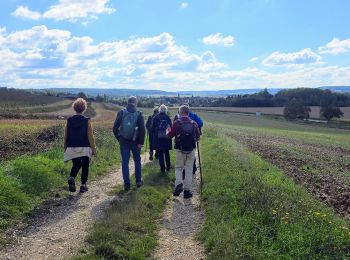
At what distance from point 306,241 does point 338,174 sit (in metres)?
11.2

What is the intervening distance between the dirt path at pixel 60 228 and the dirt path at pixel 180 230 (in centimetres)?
134

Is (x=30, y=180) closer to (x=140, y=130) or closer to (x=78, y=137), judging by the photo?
(x=78, y=137)

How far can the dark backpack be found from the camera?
10.7 meters

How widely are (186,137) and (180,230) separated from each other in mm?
3127

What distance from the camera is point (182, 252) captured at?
272 inches

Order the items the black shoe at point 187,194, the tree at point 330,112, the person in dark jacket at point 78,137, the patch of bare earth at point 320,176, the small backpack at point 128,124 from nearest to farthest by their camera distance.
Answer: the person in dark jacket at point 78,137, the black shoe at point 187,194, the small backpack at point 128,124, the patch of bare earth at point 320,176, the tree at point 330,112

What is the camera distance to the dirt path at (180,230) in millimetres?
6836

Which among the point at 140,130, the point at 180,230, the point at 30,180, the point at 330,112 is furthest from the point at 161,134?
the point at 330,112

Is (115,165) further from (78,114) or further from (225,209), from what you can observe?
(225,209)

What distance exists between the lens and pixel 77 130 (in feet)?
33.4

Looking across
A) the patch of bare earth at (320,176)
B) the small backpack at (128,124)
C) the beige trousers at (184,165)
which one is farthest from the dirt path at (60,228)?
the patch of bare earth at (320,176)

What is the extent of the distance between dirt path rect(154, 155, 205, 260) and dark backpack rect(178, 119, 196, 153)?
1.29 meters

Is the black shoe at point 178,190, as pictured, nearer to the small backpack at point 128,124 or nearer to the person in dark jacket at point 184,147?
the person in dark jacket at point 184,147

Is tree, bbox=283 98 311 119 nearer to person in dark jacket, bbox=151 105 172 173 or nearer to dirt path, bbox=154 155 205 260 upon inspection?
person in dark jacket, bbox=151 105 172 173
